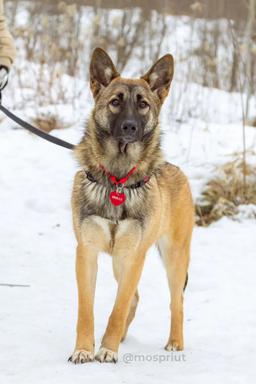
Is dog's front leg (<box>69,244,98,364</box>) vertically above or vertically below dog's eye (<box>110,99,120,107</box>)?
below

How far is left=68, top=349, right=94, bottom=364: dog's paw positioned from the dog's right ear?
1437 mm

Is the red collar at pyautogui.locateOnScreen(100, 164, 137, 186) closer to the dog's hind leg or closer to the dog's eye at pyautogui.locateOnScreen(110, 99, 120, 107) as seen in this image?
the dog's eye at pyautogui.locateOnScreen(110, 99, 120, 107)

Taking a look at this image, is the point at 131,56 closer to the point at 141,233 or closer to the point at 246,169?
the point at 246,169

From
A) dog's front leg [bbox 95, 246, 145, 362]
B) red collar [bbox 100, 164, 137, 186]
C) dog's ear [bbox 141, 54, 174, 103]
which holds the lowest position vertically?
dog's front leg [bbox 95, 246, 145, 362]

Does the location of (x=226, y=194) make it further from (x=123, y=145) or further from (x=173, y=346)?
(x=123, y=145)

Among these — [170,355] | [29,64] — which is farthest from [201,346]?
[29,64]

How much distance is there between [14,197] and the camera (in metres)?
7.44

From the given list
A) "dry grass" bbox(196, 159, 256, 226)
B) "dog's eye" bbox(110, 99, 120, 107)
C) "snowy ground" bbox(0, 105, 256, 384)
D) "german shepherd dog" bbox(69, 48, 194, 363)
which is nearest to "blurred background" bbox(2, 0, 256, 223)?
"dry grass" bbox(196, 159, 256, 226)

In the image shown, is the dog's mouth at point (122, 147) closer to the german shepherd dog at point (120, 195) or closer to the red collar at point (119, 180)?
the german shepherd dog at point (120, 195)

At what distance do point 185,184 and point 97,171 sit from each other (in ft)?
2.37

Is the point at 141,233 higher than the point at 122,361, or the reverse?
the point at 141,233

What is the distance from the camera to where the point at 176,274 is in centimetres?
431

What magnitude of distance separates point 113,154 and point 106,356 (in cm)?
111

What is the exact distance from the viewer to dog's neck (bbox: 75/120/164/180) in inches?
156
